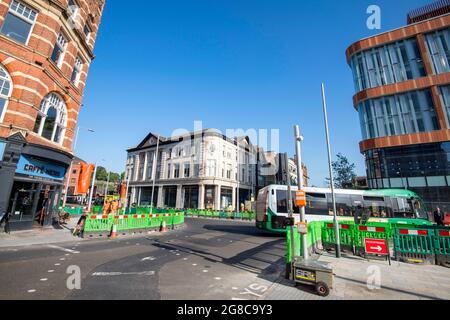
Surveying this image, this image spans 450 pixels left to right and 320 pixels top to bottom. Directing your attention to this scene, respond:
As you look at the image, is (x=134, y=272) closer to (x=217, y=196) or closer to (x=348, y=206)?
(x=348, y=206)

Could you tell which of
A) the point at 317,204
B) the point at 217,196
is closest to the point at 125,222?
the point at 317,204

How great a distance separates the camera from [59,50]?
15.9 meters

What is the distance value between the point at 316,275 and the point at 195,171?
39102 mm

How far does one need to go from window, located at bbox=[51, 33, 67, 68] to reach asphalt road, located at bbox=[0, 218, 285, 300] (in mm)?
13321

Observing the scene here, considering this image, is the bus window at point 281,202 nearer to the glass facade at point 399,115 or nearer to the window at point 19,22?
the window at point 19,22

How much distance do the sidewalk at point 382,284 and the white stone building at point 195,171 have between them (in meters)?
34.6

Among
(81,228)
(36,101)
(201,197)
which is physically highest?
(36,101)

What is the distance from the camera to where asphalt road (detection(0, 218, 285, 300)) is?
16.3ft


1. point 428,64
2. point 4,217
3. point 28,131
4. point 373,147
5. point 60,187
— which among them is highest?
point 428,64

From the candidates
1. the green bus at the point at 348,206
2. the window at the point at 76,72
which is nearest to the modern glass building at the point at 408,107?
the green bus at the point at 348,206

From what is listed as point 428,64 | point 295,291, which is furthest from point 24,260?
point 428,64
